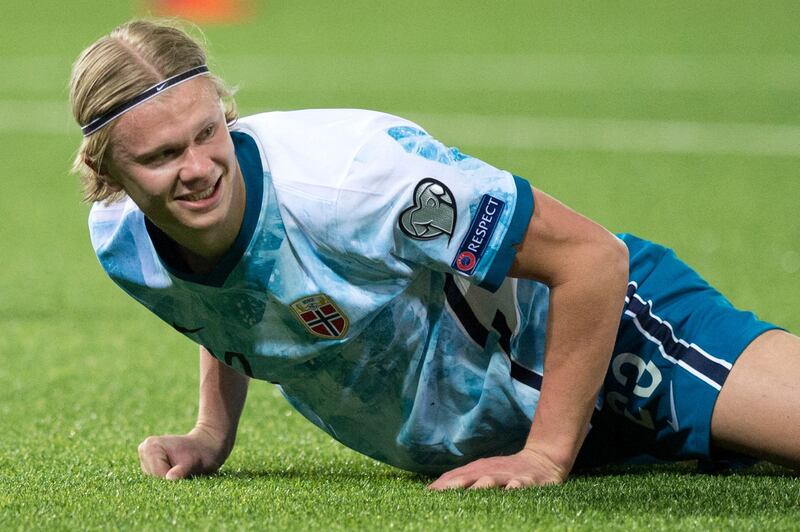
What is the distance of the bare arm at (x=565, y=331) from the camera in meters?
2.69

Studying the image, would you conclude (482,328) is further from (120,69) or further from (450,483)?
(120,69)

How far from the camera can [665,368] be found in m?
3.01

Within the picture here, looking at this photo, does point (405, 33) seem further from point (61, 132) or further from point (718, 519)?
point (718, 519)

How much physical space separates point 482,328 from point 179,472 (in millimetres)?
684

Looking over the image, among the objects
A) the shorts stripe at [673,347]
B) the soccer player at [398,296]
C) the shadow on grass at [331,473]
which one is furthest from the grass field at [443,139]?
the shorts stripe at [673,347]

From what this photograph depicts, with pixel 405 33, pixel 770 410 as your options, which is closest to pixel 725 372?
pixel 770 410

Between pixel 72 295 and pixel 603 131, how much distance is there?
5.02 metres

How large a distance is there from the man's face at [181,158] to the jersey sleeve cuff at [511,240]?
48 centimetres

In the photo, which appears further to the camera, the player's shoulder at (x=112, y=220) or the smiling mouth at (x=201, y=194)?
the player's shoulder at (x=112, y=220)

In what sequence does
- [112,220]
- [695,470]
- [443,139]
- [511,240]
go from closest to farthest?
[511,240], [112,220], [695,470], [443,139]

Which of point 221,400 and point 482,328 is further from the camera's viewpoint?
point 221,400

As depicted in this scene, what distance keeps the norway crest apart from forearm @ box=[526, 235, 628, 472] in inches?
15.6

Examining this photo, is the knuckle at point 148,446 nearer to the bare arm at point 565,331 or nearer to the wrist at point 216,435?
the wrist at point 216,435

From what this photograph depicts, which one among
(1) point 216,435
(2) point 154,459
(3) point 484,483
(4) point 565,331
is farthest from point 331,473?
(4) point 565,331
